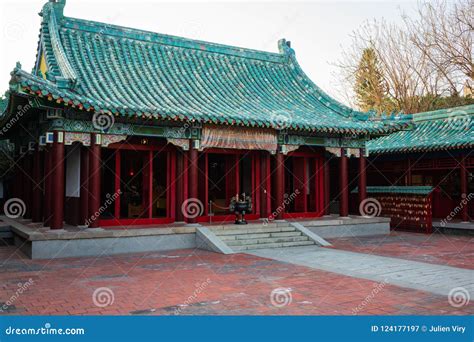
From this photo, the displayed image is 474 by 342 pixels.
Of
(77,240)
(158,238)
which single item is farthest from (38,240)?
(158,238)

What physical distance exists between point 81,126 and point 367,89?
24.4 metres

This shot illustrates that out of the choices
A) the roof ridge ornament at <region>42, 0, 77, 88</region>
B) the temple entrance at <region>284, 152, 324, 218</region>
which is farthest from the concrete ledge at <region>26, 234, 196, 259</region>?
the temple entrance at <region>284, 152, 324, 218</region>

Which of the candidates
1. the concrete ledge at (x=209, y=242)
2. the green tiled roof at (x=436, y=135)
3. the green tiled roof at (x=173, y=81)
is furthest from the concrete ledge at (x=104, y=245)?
the green tiled roof at (x=436, y=135)

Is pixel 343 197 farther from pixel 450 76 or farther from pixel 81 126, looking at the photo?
pixel 450 76

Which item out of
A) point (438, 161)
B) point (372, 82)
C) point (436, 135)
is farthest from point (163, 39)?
point (372, 82)

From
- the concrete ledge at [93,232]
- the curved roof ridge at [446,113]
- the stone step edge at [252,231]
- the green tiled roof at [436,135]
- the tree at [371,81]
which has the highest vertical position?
the tree at [371,81]

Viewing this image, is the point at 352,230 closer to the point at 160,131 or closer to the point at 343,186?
the point at 343,186

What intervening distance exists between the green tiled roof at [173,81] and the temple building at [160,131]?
0.04 meters

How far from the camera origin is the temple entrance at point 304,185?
15156 mm

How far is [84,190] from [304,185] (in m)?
7.25

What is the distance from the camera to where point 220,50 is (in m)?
16.1

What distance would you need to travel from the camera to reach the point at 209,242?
10.9m

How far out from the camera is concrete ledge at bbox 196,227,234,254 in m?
10.5

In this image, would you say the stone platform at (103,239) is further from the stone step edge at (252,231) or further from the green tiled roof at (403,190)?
the green tiled roof at (403,190)
